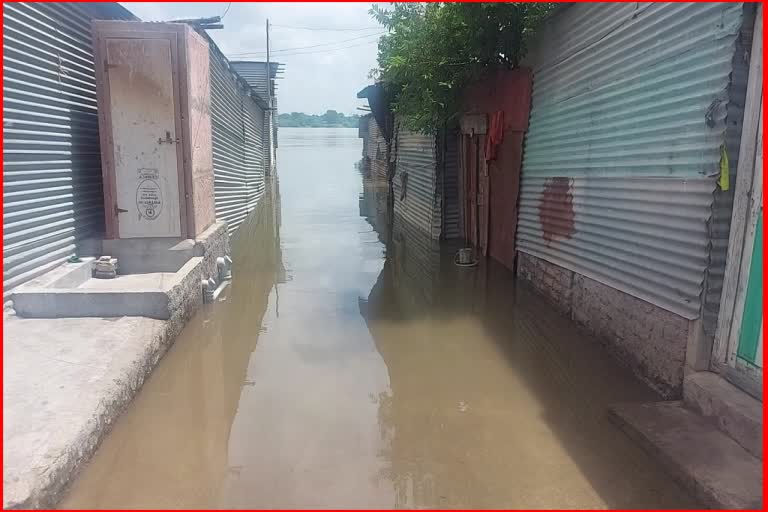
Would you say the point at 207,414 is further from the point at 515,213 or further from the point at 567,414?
the point at 515,213

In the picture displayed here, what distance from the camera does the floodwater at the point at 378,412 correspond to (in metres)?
3.16

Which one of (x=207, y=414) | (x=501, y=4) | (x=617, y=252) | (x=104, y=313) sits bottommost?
(x=207, y=414)

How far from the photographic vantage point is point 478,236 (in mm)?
9805

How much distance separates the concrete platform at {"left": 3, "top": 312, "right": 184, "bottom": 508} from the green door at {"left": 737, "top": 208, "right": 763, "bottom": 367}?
13.2ft

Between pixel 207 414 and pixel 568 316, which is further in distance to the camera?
pixel 568 316

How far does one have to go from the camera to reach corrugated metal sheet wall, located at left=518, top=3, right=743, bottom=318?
382 cm

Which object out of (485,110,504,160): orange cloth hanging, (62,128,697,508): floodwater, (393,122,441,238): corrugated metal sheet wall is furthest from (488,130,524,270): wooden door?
(393,122,441,238): corrugated metal sheet wall

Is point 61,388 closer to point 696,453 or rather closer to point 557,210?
point 696,453

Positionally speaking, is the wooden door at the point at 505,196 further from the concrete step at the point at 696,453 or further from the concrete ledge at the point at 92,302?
the concrete ledge at the point at 92,302

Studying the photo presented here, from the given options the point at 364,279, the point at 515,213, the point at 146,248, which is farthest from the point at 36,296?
the point at 515,213

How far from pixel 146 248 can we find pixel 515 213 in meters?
4.92

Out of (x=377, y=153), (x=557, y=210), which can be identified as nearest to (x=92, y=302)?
(x=557, y=210)

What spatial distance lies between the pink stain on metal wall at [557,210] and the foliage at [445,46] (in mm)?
2001

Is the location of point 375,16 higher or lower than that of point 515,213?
higher
